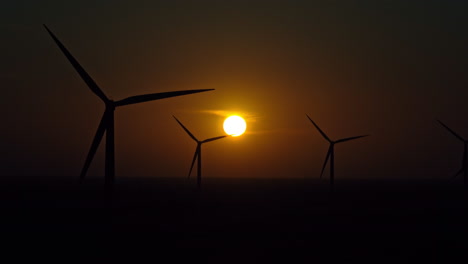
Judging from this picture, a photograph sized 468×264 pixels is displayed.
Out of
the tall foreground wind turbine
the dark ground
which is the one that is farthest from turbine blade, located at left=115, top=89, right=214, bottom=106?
the dark ground

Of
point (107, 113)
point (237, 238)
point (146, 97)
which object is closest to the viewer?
point (237, 238)

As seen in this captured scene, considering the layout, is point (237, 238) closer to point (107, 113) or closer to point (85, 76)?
point (107, 113)

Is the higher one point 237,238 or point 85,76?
point 85,76

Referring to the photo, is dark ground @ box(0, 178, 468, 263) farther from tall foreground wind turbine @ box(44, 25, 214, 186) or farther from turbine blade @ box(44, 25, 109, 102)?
turbine blade @ box(44, 25, 109, 102)

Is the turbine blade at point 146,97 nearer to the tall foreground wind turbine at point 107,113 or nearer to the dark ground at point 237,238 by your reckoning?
the tall foreground wind turbine at point 107,113

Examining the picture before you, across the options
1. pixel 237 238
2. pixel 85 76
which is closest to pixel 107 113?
pixel 85 76

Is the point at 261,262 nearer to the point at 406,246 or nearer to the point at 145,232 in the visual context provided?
the point at 406,246

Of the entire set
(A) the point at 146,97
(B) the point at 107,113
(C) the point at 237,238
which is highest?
(A) the point at 146,97

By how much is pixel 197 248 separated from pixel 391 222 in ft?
83.6

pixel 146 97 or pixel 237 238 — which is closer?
pixel 237 238

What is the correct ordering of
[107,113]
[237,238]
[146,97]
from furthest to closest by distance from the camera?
[146,97]
[107,113]
[237,238]

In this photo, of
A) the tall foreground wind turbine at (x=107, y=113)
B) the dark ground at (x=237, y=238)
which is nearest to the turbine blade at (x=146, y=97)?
the tall foreground wind turbine at (x=107, y=113)

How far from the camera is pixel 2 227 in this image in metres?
50.9

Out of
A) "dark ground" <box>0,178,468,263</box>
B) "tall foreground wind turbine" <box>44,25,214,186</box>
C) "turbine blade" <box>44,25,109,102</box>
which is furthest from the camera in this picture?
"turbine blade" <box>44,25,109,102</box>
